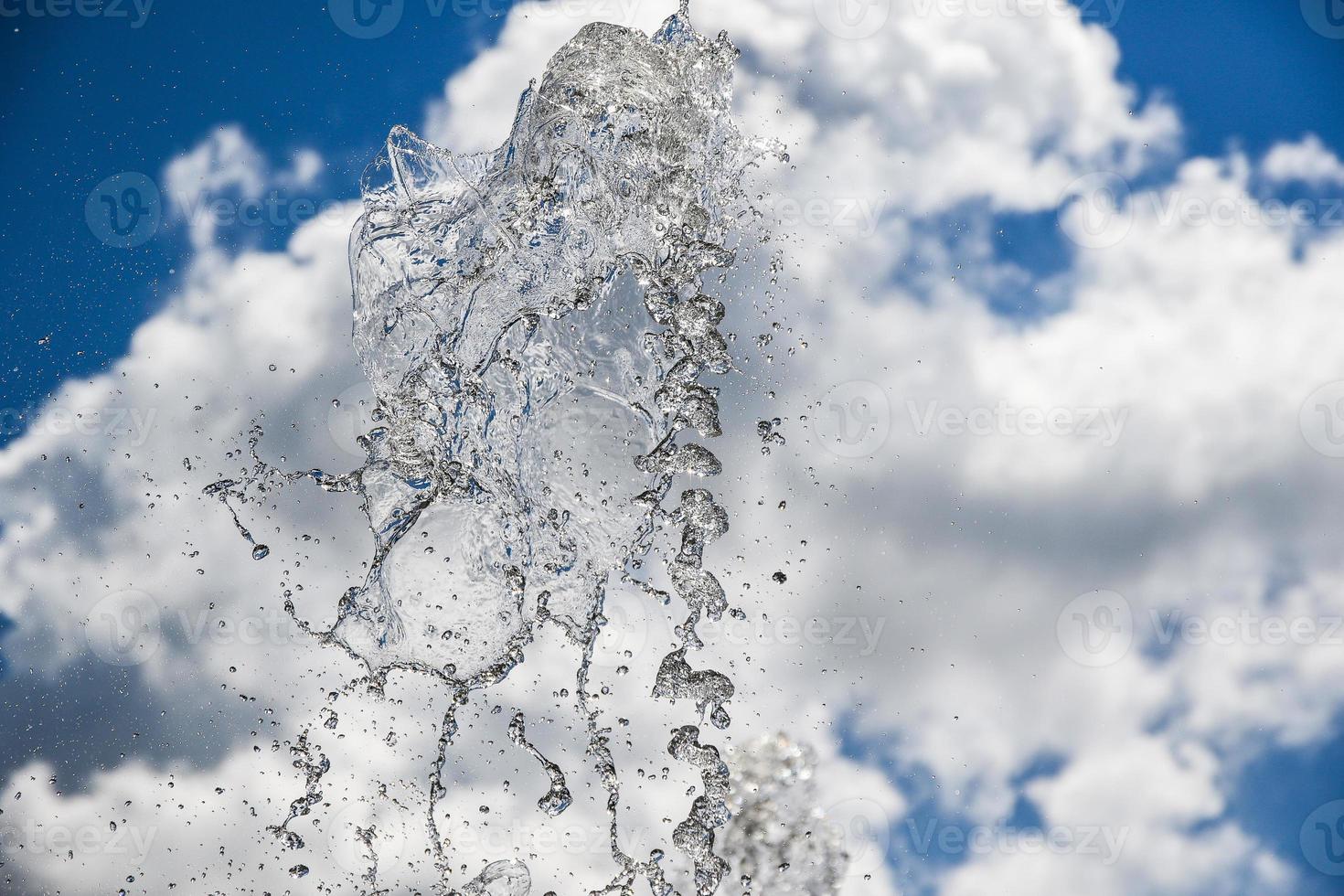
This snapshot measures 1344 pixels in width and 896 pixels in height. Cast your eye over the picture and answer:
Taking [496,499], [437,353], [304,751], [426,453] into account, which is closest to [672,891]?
[304,751]

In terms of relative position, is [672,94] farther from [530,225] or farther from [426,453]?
[426,453]

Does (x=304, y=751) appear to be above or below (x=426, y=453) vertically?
below

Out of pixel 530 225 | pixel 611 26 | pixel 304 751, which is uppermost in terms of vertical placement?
pixel 611 26

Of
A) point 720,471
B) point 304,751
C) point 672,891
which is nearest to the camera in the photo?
point 720,471

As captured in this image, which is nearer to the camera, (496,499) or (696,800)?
(496,499)

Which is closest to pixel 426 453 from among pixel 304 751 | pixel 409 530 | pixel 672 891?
pixel 409 530

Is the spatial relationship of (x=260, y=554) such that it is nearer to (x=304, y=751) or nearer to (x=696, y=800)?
(x=304, y=751)

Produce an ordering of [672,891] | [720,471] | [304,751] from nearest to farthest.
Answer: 1. [720,471]
2. [304,751]
3. [672,891]
